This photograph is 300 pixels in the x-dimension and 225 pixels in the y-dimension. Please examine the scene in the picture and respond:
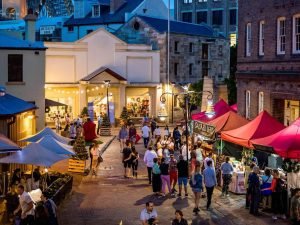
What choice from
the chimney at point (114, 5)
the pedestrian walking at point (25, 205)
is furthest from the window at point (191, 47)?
the pedestrian walking at point (25, 205)

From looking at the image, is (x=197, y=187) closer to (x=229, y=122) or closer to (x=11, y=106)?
(x=229, y=122)

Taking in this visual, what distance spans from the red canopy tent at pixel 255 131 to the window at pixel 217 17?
69.3 metres

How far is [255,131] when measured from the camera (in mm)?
22781

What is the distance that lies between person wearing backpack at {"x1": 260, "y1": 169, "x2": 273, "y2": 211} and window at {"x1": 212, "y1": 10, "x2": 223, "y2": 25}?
73.6 meters

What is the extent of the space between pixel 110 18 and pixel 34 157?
48393 mm

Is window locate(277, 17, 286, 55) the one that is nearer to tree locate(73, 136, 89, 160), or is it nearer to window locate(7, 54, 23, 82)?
tree locate(73, 136, 89, 160)

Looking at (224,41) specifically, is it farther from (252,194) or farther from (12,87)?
(252,194)

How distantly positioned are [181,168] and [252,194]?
3.36 metres

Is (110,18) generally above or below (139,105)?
above

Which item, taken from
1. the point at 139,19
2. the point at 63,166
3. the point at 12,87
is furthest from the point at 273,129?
the point at 139,19

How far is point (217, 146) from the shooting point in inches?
1024

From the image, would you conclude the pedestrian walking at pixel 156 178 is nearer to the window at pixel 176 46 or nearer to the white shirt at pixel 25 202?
the white shirt at pixel 25 202

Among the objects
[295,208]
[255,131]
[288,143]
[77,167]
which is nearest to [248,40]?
[255,131]

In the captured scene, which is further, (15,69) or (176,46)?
(176,46)
